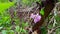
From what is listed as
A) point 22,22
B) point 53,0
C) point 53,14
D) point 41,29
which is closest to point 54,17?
point 53,14

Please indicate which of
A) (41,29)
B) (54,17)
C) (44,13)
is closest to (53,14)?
(54,17)

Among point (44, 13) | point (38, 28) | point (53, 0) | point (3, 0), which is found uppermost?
point (3, 0)

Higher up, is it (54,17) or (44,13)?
(44,13)

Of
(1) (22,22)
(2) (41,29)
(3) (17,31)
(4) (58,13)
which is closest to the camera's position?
(2) (41,29)

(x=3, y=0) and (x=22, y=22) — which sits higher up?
(x=3, y=0)

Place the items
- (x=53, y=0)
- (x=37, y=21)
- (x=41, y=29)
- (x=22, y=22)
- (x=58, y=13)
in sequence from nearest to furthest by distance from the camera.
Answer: (x=53, y=0), (x=37, y=21), (x=41, y=29), (x=58, y=13), (x=22, y=22)

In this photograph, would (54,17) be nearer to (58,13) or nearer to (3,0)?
(58,13)

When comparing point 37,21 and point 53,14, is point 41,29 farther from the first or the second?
point 53,14

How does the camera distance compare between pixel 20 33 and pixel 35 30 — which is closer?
pixel 35 30

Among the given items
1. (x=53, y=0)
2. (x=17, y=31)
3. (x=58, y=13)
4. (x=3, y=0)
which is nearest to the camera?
(x=3, y=0)
